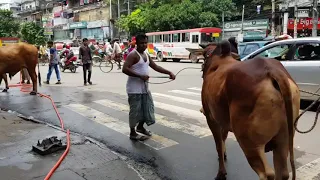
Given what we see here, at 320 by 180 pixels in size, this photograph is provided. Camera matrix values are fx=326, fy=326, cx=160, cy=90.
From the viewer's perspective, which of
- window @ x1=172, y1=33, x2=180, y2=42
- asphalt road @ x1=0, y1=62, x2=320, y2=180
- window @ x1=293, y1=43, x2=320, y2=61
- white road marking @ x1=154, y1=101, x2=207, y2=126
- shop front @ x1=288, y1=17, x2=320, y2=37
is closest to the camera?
asphalt road @ x1=0, y1=62, x2=320, y2=180

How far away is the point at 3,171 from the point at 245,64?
335 cm

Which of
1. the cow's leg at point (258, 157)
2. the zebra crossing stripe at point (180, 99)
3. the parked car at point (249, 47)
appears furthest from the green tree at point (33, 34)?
the cow's leg at point (258, 157)

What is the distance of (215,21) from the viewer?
3020cm

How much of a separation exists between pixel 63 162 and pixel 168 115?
10.5ft

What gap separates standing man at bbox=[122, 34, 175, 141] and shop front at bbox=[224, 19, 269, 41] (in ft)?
76.5

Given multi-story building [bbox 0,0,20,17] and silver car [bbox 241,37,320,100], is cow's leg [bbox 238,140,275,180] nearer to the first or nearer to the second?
silver car [bbox 241,37,320,100]

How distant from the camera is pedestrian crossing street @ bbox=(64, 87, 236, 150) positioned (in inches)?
226

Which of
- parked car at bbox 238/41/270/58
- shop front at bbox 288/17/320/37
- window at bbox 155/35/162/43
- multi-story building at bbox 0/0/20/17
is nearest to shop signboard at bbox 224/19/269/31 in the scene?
shop front at bbox 288/17/320/37

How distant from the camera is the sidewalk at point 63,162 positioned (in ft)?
13.4

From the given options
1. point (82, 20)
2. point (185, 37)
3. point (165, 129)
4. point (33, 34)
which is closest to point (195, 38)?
point (185, 37)

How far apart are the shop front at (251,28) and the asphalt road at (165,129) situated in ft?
60.7

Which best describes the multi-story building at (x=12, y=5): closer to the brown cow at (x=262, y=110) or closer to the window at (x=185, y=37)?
the window at (x=185, y=37)

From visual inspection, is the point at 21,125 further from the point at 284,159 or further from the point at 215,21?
the point at 215,21

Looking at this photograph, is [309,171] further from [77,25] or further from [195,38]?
[77,25]
